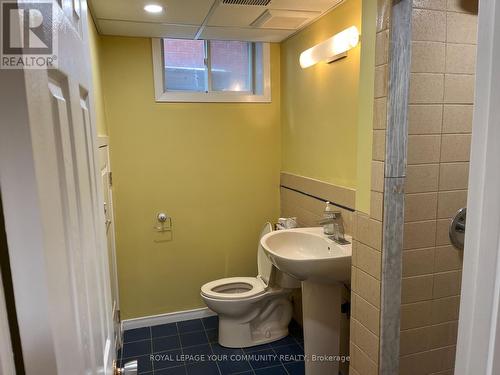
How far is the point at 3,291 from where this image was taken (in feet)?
1.26

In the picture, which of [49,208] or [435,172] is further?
[435,172]

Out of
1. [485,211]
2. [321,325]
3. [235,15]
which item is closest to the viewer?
[485,211]

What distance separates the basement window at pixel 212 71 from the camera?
2.70 metres

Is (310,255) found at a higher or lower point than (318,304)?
higher

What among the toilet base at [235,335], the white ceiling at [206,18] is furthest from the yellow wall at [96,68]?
the toilet base at [235,335]

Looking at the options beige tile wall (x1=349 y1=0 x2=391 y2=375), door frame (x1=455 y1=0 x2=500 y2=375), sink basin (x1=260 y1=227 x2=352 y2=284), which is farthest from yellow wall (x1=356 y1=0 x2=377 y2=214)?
door frame (x1=455 y1=0 x2=500 y2=375)

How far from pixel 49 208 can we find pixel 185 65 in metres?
2.57

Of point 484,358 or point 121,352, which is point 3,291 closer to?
point 484,358

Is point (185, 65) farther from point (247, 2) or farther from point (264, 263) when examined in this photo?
point (264, 263)

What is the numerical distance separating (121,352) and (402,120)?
2373 mm

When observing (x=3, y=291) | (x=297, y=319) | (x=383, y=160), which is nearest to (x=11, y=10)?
(x=3, y=291)

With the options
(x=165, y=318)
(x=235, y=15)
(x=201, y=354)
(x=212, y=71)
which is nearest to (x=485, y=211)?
(x=235, y=15)

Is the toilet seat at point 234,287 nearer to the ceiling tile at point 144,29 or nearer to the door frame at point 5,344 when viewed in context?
the ceiling tile at point 144,29

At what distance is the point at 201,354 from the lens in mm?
2488
